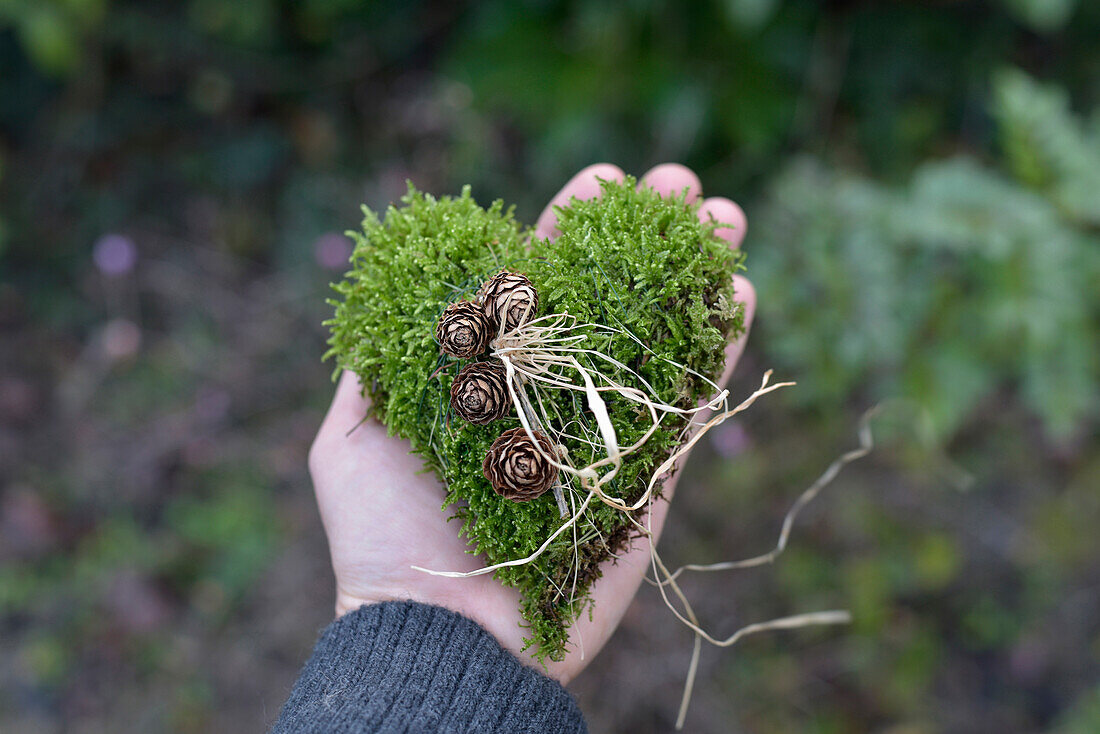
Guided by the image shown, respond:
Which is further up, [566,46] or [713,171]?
[566,46]

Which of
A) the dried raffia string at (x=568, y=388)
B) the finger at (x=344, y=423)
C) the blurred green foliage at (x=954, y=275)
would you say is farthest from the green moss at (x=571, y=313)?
the blurred green foliage at (x=954, y=275)

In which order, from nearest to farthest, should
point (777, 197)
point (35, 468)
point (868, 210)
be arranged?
point (868, 210) < point (777, 197) < point (35, 468)

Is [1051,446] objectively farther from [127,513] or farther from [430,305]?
[127,513]

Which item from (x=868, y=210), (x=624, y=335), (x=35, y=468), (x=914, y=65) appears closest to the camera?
(x=624, y=335)

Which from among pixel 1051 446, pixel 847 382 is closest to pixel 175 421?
pixel 847 382

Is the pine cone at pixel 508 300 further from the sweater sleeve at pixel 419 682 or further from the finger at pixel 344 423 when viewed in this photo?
the sweater sleeve at pixel 419 682

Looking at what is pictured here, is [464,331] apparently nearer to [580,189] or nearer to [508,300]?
[508,300]

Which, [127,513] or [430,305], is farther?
[127,513]

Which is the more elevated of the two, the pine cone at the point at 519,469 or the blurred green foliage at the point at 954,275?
the pine cone at the point at 519,469
